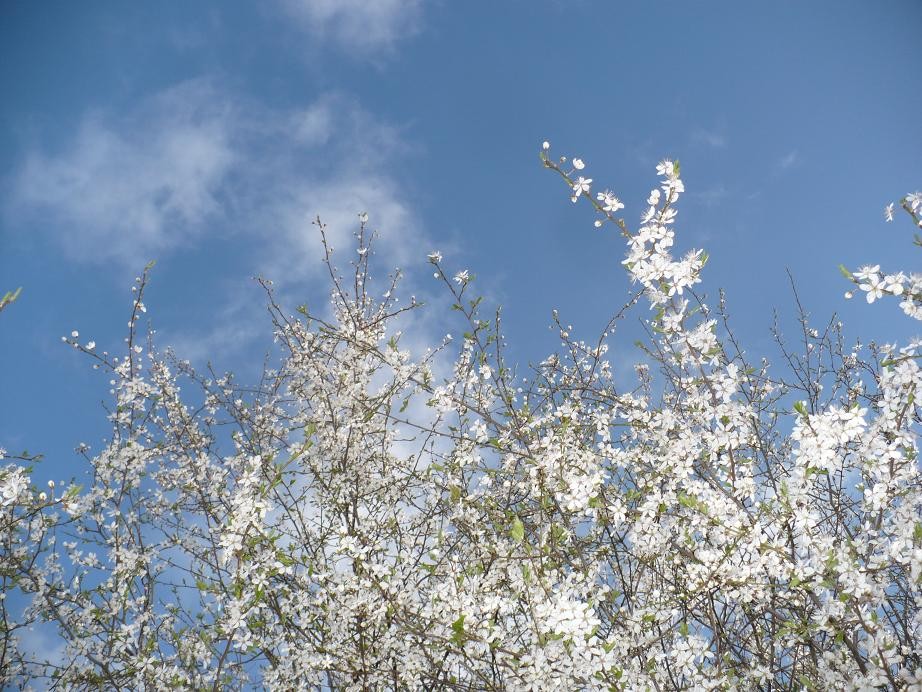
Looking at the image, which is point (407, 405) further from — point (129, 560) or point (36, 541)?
point (36, 541)

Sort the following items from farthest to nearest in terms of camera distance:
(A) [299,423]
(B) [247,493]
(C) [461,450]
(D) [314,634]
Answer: (A) [299,423] → (C) [461,450] → (D) [314,634] → (B) [247,493]

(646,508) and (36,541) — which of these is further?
(36,541)

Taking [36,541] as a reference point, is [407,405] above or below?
above

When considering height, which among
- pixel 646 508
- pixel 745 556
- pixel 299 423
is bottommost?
pixel 745 556

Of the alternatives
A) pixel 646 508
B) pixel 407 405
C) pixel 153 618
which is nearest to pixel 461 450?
pixel 407 405

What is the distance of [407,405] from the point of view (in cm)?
517

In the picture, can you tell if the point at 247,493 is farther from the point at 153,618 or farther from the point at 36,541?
the point at 36,541

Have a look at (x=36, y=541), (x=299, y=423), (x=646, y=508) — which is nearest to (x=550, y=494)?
(x=646, y=508)

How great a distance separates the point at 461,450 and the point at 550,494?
0.85 meters

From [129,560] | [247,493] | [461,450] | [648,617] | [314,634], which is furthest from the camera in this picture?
[129,560]

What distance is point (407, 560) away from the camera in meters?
4.43

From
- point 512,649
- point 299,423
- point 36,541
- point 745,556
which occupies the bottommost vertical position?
point 512,649

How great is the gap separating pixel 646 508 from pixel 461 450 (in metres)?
1.45

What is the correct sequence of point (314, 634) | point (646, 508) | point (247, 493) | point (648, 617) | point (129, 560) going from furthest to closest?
point (129, 560), point (314, 634), point (247, 493), point (646, 508), point (648, 617)
